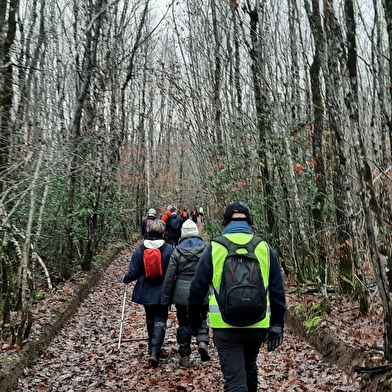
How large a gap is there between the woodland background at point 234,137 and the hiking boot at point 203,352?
263cm

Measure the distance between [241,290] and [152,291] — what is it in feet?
10.8

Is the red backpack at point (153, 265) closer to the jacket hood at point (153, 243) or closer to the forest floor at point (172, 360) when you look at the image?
the jacket hood at point (153, 243)

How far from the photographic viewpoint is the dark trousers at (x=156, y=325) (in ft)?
22.6

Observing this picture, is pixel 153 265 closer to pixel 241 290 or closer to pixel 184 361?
pixel 184 361

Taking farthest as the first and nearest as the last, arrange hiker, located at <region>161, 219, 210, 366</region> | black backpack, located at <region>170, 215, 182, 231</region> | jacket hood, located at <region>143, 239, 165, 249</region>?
black backpack, located at <region>170, 215, 182, 231</region>
jacket hood, located at <region>143, 239, 165, 249</region>
hiker, located at <region>161, 219, 210, 366</region>

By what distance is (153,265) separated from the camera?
6.91 meters

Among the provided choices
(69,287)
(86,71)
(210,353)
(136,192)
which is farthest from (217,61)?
(136,192)

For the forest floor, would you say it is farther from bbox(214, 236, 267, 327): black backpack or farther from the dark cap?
the dark cap

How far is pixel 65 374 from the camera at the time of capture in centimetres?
709

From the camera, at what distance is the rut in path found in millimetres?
6242

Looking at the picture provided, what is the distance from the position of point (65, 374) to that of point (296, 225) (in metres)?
6.62

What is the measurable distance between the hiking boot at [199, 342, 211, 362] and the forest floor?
0.24 ft

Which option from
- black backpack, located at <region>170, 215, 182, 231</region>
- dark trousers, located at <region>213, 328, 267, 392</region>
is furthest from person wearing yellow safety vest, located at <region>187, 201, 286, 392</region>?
black backpack, located at <region>170, 215, 182, 231</region>

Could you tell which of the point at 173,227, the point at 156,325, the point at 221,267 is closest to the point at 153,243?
the point at 156,325
